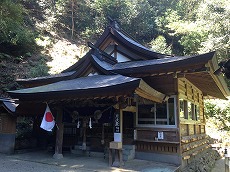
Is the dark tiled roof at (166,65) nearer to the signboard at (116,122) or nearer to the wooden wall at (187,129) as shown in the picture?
the wooden wall at (187,129)

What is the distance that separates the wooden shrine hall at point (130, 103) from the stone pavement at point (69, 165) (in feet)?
1.96

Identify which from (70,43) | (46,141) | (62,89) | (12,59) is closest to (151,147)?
(62,89)

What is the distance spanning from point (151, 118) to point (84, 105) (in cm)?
280

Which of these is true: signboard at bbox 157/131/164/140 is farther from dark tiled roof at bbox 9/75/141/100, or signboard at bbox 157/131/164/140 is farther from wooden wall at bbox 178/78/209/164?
dark tiled roof at bbox 9/75/141/100

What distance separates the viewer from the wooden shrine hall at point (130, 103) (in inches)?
298

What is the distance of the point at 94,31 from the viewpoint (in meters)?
32.7

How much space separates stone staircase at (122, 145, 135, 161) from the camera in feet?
28.6

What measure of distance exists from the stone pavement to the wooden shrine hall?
0.60 metres

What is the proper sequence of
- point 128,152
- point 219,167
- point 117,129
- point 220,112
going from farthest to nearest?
point 220,112, point 219,167, point 128,152, point 117,129

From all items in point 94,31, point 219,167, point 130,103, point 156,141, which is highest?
point 94,31

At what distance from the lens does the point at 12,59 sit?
74.7 ft

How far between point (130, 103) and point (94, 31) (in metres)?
26.1

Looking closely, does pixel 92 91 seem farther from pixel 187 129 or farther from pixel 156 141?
pixel 187 129

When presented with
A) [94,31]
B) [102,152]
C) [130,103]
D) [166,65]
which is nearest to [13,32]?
[94,31]
